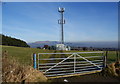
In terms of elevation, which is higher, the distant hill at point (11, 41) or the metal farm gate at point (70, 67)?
the distant hill at point (11, 41)

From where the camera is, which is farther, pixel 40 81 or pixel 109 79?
pixel 109 79

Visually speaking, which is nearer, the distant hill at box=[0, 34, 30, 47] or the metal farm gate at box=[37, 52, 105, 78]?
the metal farm gate at box=[37, 52, 105, 78]

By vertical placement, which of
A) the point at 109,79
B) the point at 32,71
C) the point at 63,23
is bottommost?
the point at 109,79

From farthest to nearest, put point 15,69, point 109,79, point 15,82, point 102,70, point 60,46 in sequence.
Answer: point 60,46, point 102,70, point 109,79, point 15,69, point 15,82

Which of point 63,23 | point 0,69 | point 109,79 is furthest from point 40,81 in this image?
point 63,23

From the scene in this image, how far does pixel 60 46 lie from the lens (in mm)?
Answer: 19359

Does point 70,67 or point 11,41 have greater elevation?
point 11,41

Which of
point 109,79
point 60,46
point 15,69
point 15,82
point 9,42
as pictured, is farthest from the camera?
point 9,42

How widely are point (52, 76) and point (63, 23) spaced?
11.6 m

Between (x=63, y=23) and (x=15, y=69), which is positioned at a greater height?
(x=63, y=23)

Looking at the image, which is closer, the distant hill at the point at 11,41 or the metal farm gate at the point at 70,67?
the metal farm gate at the point at 70,67

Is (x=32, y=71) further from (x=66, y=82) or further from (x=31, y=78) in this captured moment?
(x=66, y=82)

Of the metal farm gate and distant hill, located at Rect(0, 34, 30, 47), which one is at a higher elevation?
distant hill, located at Rect(0, 34, 30, 47)

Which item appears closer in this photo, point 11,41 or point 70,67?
point 70,67
